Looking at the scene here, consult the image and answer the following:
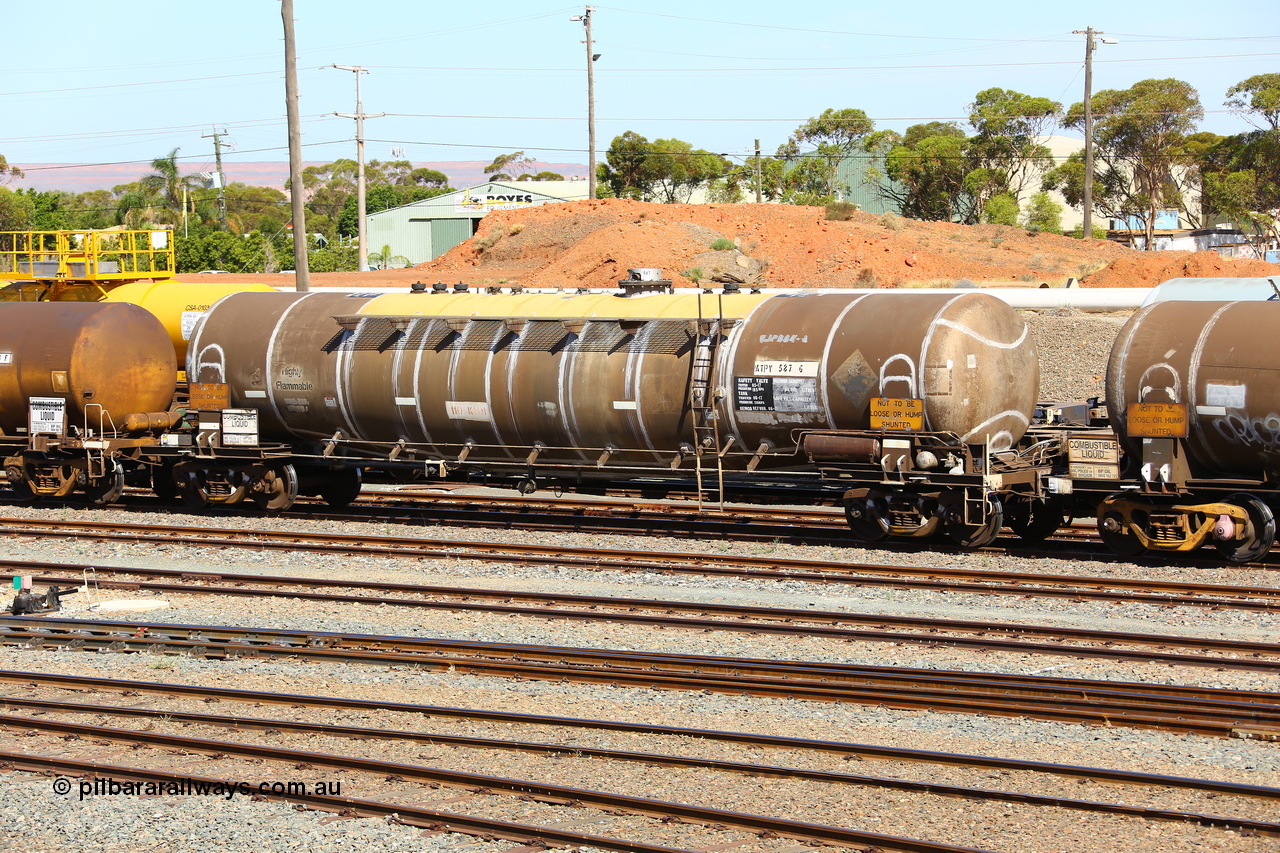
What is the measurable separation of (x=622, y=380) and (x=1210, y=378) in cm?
805

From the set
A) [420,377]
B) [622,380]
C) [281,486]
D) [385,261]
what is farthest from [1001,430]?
[385,261]

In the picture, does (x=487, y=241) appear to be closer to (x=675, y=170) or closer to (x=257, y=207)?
(x=675, y=170)

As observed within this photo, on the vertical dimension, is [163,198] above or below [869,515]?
above

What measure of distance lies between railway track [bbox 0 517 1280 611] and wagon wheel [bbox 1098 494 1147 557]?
4.40ft

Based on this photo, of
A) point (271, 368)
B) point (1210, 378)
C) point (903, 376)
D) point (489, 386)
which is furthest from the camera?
point (271, 368)

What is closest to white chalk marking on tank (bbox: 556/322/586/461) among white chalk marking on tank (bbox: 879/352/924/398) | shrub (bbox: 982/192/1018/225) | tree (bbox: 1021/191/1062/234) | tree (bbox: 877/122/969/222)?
white chalk marking on tank (bbox: 879/352/924/398)

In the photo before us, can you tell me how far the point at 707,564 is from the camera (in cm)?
1684

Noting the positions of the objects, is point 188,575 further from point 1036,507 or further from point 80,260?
point 80,260

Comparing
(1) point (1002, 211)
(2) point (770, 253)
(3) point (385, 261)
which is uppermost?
(1) point (1002, 211)

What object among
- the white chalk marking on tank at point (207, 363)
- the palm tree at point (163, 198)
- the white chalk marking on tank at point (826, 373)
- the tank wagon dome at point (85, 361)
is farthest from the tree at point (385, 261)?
A: the white chalk marking on tank at point (826, 373)

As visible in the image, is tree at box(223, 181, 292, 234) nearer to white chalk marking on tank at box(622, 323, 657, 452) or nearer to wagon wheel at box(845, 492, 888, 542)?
white chalk marking on tank at box(622, 323, 657, 452)

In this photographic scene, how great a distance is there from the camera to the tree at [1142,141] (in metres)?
78.6

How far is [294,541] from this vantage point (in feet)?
62.1

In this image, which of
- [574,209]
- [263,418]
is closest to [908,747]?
[263,418]
